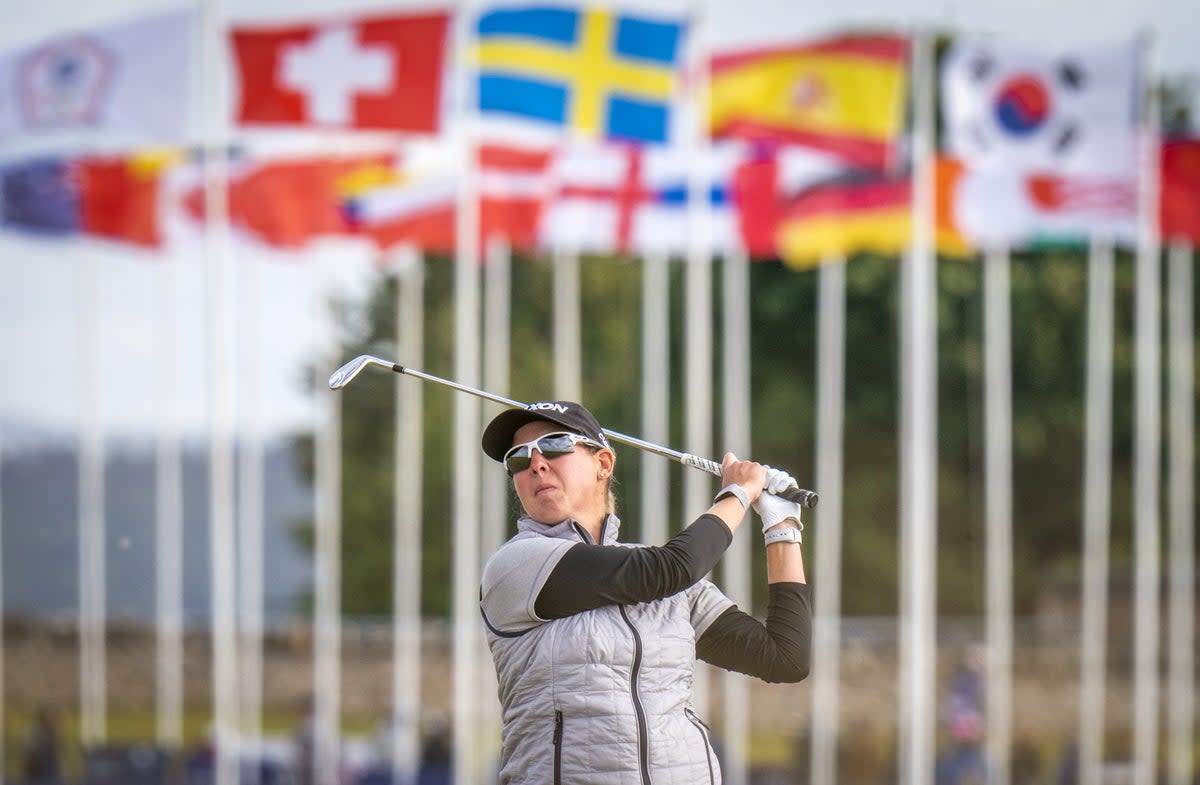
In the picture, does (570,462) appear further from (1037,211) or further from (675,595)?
(1037,211)

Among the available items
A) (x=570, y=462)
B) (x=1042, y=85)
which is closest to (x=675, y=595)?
(x=570, y=462)

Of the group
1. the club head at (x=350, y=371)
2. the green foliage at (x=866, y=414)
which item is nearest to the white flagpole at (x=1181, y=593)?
the green foliage at (x=866, y=414)

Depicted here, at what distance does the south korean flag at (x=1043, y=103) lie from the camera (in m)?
17.6

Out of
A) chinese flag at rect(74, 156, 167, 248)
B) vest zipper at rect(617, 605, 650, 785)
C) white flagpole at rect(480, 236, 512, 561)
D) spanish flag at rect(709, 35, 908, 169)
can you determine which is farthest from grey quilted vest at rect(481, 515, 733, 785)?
chinese flag at rect(74, 156, 167, 248)

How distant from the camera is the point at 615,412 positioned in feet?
98.7

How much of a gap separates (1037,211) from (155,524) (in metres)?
16.6

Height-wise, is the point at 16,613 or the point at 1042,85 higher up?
the point at 1042,85

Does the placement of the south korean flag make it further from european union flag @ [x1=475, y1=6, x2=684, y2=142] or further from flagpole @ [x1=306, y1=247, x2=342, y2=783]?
flagpole @ [x1=306, y1=247, x2=342, y2=783]

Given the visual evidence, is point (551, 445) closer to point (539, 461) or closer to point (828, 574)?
point (539, 461)

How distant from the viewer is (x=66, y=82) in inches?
649

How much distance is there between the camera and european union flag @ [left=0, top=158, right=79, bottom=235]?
18.8 meters

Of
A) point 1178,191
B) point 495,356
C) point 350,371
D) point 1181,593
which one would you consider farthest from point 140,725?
point 350,371

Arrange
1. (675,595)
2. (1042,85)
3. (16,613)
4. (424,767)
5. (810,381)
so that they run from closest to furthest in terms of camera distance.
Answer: (675,595) < (1042,85) < (424,767) < (16,613) < (810,381)

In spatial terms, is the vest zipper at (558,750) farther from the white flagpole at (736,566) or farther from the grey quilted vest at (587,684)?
the white flagpole at (736,566)
